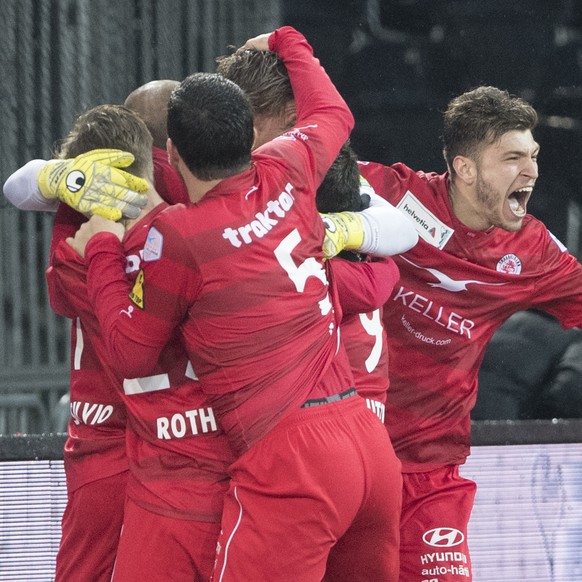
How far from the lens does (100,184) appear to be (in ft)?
7.84

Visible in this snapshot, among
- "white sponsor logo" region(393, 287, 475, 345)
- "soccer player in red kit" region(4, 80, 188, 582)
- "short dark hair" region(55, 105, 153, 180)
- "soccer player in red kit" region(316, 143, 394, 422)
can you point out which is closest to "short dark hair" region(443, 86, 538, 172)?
"white sponsor logo" region(393, 287, 475, 345)

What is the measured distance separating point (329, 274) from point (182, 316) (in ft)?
1.31

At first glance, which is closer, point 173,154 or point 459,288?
point 173,154

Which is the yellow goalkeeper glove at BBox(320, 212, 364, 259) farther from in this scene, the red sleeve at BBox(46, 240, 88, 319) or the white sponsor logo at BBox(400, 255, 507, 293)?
the white sponsor logo at BBox(400, 255, 507, 293)

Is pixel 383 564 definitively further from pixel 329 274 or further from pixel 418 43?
pixel 418 43

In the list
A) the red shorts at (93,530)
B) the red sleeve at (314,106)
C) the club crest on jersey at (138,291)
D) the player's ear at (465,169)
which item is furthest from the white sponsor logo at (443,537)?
the club crest on jersey at (138,291)

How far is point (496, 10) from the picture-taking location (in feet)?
15.8

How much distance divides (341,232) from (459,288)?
83cm

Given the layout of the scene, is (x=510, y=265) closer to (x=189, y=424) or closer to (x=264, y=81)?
(x=264, y=81)

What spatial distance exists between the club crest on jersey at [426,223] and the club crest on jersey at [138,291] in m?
1.18

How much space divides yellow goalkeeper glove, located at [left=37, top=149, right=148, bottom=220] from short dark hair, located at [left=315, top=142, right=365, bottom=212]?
0.43 m

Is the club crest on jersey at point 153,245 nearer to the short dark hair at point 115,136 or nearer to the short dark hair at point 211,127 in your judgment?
the short dark hair at point 211,127

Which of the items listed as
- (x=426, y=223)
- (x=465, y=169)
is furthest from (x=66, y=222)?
(x=465, y=169)

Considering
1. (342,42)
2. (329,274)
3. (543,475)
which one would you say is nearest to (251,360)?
(329,274)
